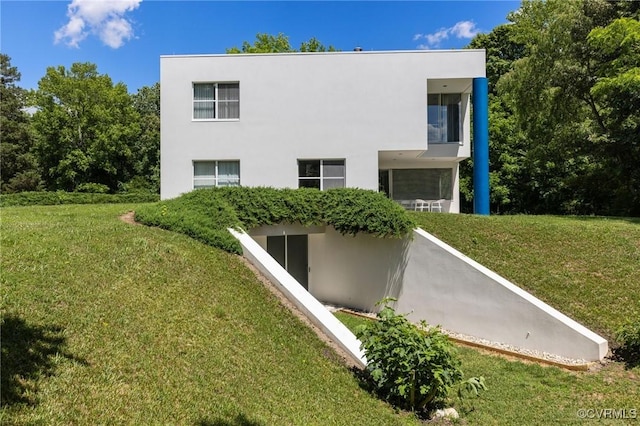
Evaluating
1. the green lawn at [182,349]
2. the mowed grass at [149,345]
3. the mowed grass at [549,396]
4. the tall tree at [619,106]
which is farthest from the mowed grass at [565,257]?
the mowed grass at [149,345]

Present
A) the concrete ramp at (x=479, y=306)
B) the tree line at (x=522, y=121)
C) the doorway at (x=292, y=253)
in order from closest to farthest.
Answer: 1. the concrete ramp at (x=479, y=306)
2. the doorway at (x=292, y=253)
3. the tree line at (x=522, y=121)

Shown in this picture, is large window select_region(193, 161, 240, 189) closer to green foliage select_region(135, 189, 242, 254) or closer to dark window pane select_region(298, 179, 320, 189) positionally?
dark window pane select_region(298, 179, 320, 189)

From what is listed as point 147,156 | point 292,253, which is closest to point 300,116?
point 292,253

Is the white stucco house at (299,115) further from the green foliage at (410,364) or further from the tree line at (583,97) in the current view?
the green foliage at (410,364)

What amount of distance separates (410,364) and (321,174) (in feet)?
36.3

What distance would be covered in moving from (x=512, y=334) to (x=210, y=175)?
38.3 ft

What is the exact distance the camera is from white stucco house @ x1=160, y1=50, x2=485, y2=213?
604 inches

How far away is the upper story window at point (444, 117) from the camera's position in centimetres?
1731

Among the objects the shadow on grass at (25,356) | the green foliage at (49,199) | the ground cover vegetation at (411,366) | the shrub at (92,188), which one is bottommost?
the ground cover vegetation at (411,366)

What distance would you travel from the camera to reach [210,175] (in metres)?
15.7

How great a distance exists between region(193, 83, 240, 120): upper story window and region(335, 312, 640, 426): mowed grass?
12.3 meters

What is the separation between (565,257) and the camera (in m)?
10.8

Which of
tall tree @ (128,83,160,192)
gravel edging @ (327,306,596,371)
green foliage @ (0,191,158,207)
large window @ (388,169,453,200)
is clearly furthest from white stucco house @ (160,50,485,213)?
tall tree @ (128,83,160,192)

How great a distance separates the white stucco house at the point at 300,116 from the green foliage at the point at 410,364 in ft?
33.7
